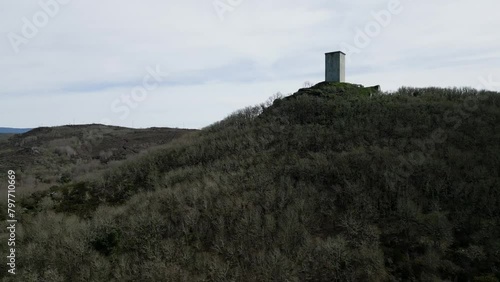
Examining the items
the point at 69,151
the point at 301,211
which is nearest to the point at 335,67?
the point at 301,211

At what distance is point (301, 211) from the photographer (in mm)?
10891

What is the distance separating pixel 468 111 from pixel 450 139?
3692 mm

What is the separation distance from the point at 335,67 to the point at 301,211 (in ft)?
47.6

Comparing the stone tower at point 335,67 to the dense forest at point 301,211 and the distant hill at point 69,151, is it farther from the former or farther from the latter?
the distant hill at point 69,151

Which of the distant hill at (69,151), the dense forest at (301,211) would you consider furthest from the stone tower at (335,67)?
the distant hill at (69,151)

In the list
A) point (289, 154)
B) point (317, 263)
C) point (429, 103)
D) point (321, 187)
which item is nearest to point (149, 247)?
point (317, 263)

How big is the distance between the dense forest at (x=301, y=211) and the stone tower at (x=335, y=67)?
598 cm

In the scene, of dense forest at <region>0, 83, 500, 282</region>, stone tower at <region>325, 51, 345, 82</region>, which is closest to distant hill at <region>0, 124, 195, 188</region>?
dense forest at <region>0, 83, 500, 282</region>

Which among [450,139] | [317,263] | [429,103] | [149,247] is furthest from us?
[429,103]

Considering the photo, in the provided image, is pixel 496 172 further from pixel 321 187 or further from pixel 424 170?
pixel 321 187

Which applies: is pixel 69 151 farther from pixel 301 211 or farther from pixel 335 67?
pixel 301 211

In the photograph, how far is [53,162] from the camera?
1188 inches

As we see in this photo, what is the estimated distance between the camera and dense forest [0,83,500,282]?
8844 millimetres

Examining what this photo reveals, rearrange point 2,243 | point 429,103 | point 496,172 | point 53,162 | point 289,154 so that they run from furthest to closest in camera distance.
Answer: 1. point 53,162
2. point 429,103
3. point 289,154
4. point 496,172
5. point 2,243
